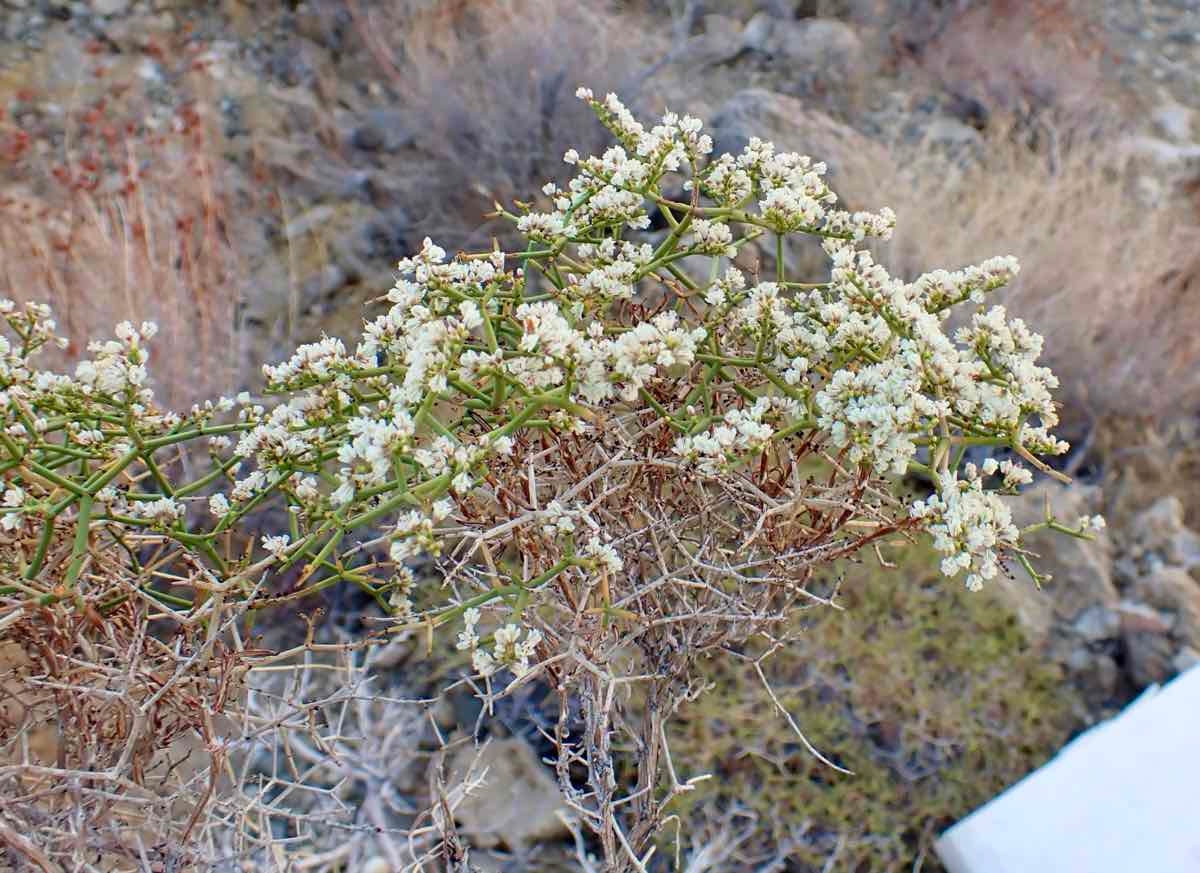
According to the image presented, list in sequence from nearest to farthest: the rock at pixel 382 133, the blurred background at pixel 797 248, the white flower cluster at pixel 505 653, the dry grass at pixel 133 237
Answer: the white flower cluster at pixel 505 653, the blurred background at pixel 797 248, the dry grass at pixel 133 237, the rock at pixel 382 133

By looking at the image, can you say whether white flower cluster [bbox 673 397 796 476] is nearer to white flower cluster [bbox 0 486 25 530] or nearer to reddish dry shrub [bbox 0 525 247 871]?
reddish dry shrub [bbox 0 525 247 871]

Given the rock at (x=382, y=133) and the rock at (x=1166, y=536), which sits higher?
the rock at (x=382, y=133)

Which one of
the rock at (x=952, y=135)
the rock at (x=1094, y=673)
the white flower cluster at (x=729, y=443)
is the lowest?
the rock at (x=1094, y=673)

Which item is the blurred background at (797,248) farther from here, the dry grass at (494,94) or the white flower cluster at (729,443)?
the white flower cluster at (729,443)

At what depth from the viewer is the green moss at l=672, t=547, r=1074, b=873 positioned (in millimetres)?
1941

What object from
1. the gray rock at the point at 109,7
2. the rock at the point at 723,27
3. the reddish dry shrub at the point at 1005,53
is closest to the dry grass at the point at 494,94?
the rock at the point at 723,27

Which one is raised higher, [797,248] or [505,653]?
[505,653]

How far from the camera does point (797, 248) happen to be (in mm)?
2938

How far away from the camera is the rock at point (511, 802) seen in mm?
1962

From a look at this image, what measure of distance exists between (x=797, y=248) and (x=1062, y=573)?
1157 mm

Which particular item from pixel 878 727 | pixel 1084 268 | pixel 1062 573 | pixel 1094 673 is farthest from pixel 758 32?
pixel 878 727

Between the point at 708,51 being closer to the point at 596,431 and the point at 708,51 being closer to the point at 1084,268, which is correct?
the point at 1084,268

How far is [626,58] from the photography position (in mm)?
3730

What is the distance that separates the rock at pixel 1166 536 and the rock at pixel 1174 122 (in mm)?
2200
